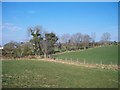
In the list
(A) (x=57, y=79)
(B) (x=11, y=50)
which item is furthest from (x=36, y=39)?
(A) (x=57, y=79)

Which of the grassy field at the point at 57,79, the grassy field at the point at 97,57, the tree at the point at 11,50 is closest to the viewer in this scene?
the grassy field at the point at 57,79

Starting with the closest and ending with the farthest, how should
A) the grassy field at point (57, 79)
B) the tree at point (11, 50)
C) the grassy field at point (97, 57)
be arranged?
1. the grassy field at point (57, 79)
2. the grassy field at point (97, 57)
3. the tree at point (11, 50)

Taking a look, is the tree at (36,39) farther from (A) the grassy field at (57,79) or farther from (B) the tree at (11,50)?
(A) the grassy field at (57,79)

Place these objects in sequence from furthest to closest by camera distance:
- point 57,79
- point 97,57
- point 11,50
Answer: point 11,50, point 97,57, point 57,79

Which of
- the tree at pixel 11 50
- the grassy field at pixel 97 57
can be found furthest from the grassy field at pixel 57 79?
the tree at pixel 11 50

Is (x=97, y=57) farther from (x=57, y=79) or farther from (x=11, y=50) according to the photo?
(x=57, y=79)

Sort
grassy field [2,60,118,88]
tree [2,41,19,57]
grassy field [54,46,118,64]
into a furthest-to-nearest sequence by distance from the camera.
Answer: tree [2,41,19,57], grassy field [54,46,118,64], grassy field [2,60,118,88]

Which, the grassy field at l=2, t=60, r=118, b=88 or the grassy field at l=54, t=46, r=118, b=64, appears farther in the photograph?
the grassy field at l=54, t=46, r=118, b=64

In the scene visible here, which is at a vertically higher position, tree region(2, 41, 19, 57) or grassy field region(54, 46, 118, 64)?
tree region(2, 41, 19, 57)

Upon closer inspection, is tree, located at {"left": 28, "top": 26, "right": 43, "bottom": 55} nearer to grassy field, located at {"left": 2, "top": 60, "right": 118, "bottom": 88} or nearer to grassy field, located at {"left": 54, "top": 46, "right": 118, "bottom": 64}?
grassy field, located at {"left": 54, "top": 46, "right": 118, "bottom": 64}

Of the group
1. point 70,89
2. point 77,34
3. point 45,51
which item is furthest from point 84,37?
point 70,89

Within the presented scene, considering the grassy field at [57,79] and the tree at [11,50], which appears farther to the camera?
the tree at [11,50]

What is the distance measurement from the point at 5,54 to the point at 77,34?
48030mm

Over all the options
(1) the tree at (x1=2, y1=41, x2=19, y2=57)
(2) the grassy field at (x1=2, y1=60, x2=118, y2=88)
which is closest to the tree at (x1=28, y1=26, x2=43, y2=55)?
(1) the tree at (x1=2, y1=41, x2=19, y2=57)
